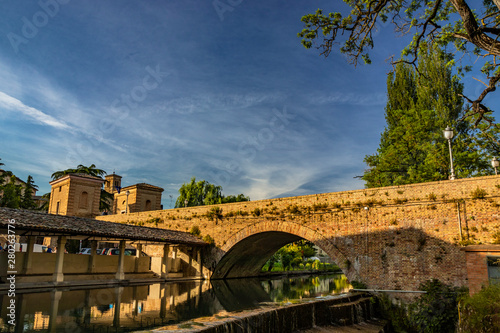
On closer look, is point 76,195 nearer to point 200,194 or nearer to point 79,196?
point 79,196

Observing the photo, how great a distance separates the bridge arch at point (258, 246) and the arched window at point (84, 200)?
17275 millimetres

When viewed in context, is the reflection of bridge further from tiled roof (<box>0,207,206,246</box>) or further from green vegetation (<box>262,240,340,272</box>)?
green vegetation (<box>262,240,340,272</box>)

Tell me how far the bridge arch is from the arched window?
17275mm

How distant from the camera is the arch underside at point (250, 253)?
2314 centimetres

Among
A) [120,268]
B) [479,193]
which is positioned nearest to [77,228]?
[120,268]

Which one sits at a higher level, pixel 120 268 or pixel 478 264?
pixel 478 264

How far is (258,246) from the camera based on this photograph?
2555 centimetres

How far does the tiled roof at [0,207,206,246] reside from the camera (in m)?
15.4

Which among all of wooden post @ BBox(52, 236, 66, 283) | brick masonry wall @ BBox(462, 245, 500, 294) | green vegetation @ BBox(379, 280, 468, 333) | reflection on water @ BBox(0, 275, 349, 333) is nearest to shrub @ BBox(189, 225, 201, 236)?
reflection on water @ BBox(0, 275, 349, 333)

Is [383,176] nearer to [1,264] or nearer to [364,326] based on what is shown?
[364,326]

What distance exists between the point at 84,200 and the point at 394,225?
30.1m

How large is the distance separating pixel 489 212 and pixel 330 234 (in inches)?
269

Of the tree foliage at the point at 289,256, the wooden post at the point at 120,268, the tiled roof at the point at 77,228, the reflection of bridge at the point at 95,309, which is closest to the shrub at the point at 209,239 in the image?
the tiled roof at the point at 77,228

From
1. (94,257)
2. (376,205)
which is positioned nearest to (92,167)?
(94,257)
